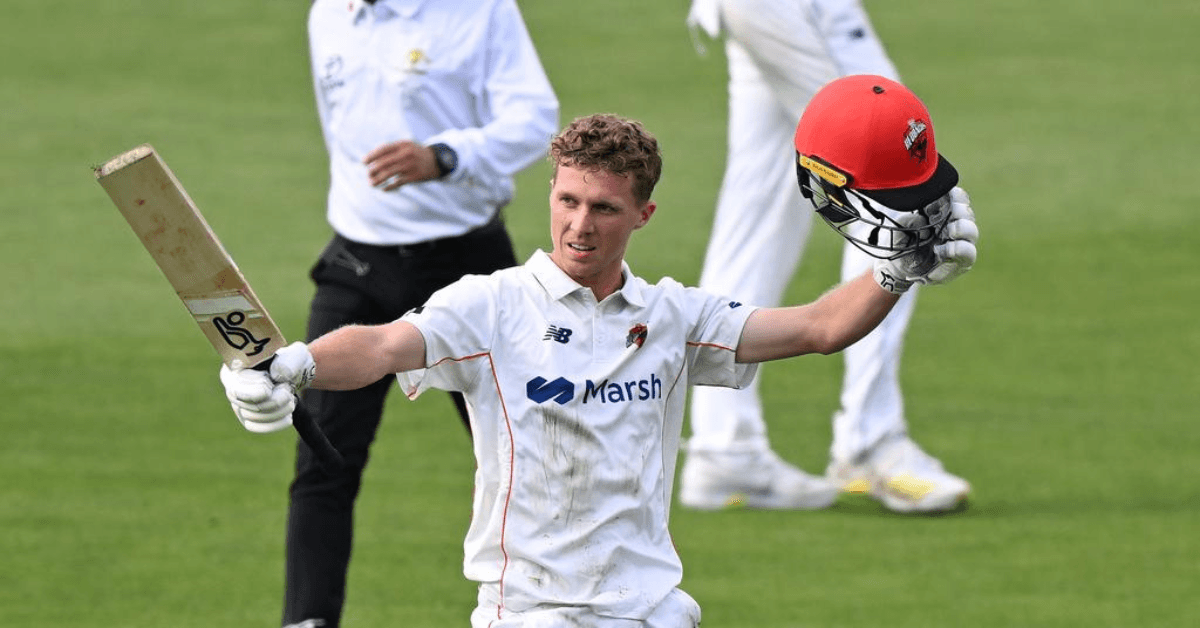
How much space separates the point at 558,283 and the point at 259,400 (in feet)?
3.37

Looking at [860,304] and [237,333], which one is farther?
[860,304]

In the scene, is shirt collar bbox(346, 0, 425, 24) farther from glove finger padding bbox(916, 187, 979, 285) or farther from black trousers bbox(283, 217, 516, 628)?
glove finger padding bbox(916, 187, 979, 285)

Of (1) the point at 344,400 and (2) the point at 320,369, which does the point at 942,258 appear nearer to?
(2) the point at 320,369

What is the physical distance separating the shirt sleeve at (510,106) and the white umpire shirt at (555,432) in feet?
6.04

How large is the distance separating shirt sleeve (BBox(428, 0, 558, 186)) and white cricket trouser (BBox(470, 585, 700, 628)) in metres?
2.18

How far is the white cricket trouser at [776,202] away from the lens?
8.97 m

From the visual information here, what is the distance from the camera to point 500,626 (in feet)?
17.3

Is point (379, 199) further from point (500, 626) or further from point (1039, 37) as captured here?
point (1039, 37)

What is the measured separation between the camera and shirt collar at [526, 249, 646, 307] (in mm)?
5379

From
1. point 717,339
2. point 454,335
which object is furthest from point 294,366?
point 717,339

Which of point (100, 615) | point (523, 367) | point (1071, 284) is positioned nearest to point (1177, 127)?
point (1071, 284)

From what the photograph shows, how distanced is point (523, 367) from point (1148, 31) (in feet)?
52.2

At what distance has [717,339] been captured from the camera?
5500mm

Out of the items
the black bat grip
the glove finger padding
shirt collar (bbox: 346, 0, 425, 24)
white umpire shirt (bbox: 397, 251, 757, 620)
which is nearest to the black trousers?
shirt collar (bbox: 346, 0, 425, 24)
